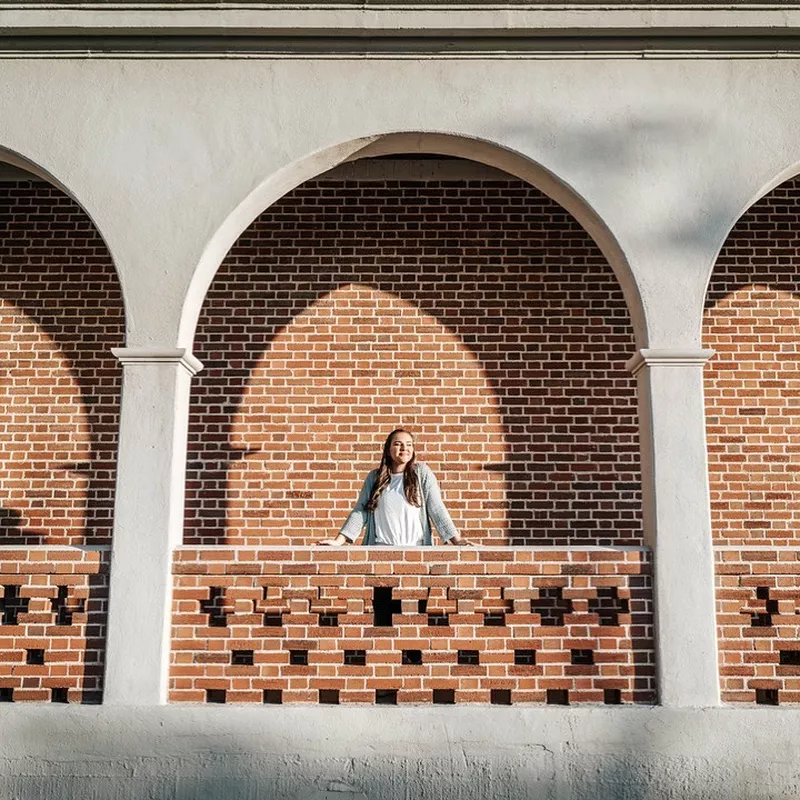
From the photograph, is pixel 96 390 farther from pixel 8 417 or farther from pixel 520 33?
pixel 520 33

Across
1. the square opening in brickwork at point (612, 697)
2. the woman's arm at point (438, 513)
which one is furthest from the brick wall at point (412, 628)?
the woman's arm at point (438, 513)

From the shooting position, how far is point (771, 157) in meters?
6.29

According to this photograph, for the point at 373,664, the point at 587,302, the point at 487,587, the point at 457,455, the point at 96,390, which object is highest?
the point at 587,302

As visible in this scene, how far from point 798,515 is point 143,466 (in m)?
4.97

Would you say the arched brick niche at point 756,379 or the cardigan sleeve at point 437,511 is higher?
the arched brick niche at point 756,379

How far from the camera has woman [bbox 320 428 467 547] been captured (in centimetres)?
642

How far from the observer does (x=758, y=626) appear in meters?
5.99

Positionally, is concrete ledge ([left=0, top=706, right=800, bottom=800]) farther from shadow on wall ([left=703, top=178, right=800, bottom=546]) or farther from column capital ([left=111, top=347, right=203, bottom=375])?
shadow on wall ([left=703, top=178, right=800, bottom=546])

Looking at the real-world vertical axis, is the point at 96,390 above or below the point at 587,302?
below

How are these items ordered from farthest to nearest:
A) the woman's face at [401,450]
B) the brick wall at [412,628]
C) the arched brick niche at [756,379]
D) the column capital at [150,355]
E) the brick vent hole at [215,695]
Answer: the arched brick niche at [756,379] < the woman's face at [401,450] < the column capital at [150,355] < the brick vent hole at [215,695] < the brick wall at [412,628]

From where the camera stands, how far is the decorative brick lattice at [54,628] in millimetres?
5902

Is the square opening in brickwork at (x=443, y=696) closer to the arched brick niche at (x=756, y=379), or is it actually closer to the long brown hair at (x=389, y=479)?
the long brown hair at (x=389, y=479)

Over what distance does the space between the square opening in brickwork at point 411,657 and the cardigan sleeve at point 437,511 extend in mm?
711

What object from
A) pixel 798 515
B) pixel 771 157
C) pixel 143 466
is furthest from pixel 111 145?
pixel 798 515
